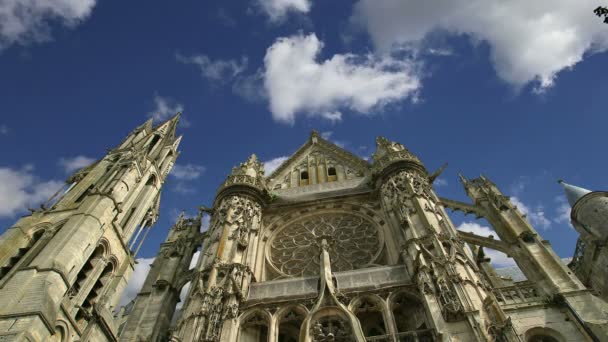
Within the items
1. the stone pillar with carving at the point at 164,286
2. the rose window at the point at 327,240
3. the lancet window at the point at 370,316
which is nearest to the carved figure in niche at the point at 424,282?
the lancet window at the point at 370,316

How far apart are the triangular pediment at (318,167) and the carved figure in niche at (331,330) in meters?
9.23

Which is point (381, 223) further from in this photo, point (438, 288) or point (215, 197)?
point (215, 197)

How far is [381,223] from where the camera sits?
16.4 m

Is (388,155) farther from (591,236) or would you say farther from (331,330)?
(331,330)

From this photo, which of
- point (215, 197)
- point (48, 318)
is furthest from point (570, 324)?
point (48, 318)

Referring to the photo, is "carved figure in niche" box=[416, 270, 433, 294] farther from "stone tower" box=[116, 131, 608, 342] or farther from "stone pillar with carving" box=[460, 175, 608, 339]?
"stone pillar with carving" box=[460, 175, 608, 339]

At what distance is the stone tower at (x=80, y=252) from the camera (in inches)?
566

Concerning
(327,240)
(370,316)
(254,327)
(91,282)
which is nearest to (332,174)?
(327,240)

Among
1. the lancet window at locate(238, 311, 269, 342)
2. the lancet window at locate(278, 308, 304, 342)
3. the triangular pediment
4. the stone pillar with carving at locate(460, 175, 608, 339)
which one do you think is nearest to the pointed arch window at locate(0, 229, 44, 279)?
the triangular pediment

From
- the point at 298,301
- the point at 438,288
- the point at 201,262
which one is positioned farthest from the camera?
the point at 201,262

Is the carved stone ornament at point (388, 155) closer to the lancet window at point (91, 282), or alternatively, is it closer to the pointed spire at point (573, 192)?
the pointed spire at point (573, 192)

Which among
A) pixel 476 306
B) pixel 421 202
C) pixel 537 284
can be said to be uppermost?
pixel 421 202

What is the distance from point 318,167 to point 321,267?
10.2 meters

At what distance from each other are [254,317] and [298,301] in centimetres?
131
